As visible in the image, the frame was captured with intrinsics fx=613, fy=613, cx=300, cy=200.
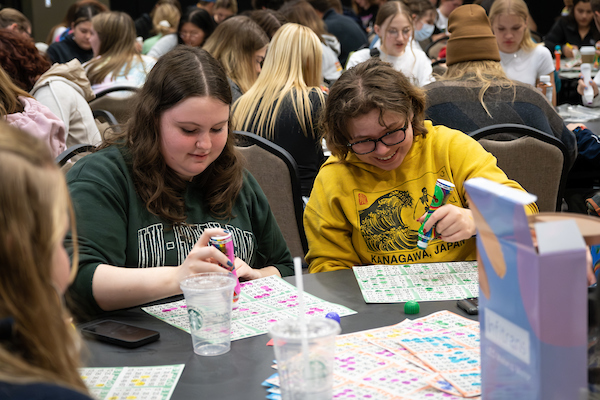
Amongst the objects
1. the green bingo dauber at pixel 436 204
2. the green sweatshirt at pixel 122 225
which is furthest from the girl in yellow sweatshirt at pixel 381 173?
the green sweatshirt at pixel 122 225

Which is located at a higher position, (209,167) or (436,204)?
(209,167)

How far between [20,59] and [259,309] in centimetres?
230

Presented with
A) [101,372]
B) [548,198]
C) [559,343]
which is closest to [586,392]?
[559,343]

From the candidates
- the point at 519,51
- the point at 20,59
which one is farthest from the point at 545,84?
the point at 20,59

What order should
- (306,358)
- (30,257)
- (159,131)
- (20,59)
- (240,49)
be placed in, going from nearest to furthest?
(30,257), (306,358), (159,131), (20,59), (240,49)

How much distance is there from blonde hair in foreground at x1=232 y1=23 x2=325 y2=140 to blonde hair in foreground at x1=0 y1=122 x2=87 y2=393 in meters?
2.32

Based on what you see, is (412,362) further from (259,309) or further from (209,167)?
(209,167)

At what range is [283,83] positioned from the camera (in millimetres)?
3297

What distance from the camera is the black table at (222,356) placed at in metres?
1.12

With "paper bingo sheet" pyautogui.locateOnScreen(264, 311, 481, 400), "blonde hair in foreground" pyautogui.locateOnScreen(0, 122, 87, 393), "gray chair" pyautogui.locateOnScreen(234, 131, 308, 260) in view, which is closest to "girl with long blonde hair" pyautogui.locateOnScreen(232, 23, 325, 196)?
"gray chair" pyautogui.locateOnScreen(234, 131, 308, 260)

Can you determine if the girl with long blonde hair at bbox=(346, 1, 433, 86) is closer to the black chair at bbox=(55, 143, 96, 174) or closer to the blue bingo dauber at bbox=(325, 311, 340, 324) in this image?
the black chair at bbox=(55, 143, 96, 174)

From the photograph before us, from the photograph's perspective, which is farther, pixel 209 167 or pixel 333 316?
pixel 209 167

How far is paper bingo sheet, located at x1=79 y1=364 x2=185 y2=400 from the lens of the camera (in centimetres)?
109

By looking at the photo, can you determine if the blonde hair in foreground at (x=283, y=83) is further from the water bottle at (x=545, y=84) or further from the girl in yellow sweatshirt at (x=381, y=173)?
the water bottle at (x=545, y=84)
